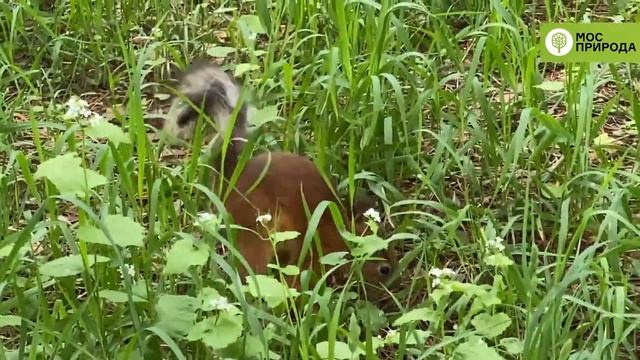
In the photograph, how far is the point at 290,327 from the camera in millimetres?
2055

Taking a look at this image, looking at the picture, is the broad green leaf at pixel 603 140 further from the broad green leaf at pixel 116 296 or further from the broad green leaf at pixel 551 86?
the broad green leaf at pixel 116 296

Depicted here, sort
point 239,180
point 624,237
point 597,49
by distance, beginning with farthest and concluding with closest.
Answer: point 597,49
point 239,180
point 624,237

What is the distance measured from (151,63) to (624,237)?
5.19 feet

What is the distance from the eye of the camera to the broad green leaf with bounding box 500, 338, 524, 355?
203 centimetres

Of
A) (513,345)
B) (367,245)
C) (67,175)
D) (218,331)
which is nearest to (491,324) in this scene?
(513,345)

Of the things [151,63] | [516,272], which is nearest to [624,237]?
[516,272]

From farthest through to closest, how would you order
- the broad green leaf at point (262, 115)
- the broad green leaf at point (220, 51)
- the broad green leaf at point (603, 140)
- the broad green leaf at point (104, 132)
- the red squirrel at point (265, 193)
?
the broad green leaf at point (220, 51) → the broad green leaf at point (603, 140) → the broad green leaf at point (262, 115) → the red squirrel at point (265, 193) → the broad green leaf at point (104, 132)

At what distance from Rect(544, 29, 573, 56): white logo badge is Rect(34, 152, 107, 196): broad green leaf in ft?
4.82

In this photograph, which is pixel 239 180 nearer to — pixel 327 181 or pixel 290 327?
pixel 327 181

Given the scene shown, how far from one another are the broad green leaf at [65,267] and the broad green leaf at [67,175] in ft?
0.50

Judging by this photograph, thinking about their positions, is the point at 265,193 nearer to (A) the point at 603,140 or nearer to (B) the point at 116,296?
(B) the point at 116,296

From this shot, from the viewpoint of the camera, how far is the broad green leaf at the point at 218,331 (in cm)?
183

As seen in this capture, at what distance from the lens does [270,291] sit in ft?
6.60

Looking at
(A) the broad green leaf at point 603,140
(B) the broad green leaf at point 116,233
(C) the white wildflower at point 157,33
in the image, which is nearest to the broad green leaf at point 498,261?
(B) the broad green leaf at point 116,233
